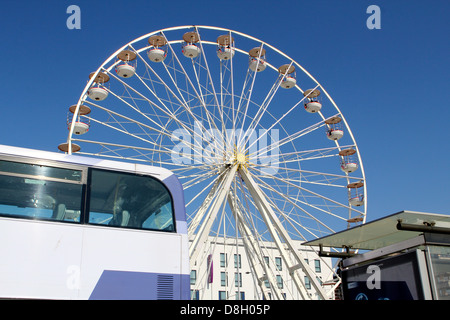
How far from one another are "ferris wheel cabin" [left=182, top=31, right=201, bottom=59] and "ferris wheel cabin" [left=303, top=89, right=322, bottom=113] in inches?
210

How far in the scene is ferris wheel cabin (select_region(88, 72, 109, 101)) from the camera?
15.6m

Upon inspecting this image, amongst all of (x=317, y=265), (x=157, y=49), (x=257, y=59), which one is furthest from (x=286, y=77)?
(x=317, y=265)

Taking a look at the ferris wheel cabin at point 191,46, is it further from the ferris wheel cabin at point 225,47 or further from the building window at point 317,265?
the building window at point 317,265

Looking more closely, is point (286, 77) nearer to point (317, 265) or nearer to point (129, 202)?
point (129, 202)

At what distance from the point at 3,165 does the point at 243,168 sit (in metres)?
11.1

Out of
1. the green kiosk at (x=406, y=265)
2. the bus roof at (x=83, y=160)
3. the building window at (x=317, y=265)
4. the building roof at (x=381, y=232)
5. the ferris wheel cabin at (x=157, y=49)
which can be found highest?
the ferris wheel cabin at (x=157, y=49)

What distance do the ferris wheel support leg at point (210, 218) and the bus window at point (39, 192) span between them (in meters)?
8.01

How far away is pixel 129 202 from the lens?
19.8 feet

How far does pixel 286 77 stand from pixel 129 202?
47.4 feet

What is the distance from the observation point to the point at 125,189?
20.2 ft

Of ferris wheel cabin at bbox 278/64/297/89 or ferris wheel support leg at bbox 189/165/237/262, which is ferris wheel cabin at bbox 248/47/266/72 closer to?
ferris wheel cabin at bbox 278/64/297/89

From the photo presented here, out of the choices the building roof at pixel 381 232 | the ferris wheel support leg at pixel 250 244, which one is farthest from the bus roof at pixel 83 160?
the ferris wheel support leg at pixel 250 244

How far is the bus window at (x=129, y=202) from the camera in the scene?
5.78 metres

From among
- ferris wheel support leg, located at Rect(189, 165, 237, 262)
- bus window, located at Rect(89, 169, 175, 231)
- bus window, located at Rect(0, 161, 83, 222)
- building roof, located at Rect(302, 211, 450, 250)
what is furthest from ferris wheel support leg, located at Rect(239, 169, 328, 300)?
bus window, located at Rect(0, 161, 83, 222)
